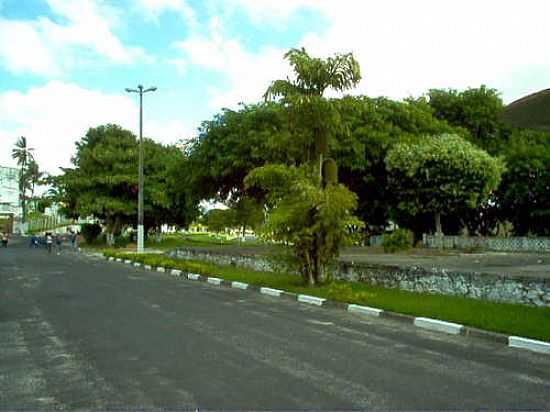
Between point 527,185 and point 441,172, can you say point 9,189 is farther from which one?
point 527,185

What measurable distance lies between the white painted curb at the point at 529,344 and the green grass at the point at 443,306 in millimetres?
232

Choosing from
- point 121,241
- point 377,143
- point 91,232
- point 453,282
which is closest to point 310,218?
point 453,282

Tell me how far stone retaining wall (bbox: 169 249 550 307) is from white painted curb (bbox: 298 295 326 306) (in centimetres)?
238

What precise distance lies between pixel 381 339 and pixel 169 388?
423 cm

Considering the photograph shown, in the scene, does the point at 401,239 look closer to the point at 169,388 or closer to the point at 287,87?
the point at 287,87

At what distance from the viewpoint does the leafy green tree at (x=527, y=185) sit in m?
Result: 37.2

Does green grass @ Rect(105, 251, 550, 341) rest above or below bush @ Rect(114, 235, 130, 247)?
below

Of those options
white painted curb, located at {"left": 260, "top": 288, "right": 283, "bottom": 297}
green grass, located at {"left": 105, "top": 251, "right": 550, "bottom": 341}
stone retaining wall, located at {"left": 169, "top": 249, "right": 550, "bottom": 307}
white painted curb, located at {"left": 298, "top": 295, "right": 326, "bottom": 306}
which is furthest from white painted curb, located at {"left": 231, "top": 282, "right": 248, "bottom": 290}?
white painted curb, located at {"left": 298, "top": 295, "right": 326, "bottom": 306}

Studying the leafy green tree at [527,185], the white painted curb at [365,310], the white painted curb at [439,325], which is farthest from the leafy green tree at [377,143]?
the white painted curb at [439,325]

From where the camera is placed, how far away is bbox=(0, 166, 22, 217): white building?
330 ft

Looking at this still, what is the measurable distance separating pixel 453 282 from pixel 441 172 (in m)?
21.4

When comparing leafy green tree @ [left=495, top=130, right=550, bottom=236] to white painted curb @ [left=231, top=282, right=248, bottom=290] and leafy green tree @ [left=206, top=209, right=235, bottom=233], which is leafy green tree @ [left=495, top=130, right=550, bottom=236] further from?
white painted curb @ [left=231, top=282, right=248, bottom=290]

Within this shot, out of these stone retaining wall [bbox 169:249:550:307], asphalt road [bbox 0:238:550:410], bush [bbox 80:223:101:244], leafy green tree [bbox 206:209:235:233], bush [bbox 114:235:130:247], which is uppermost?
leafy green tree [bbox 206:209:235:233]

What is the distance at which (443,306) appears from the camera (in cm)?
1235
